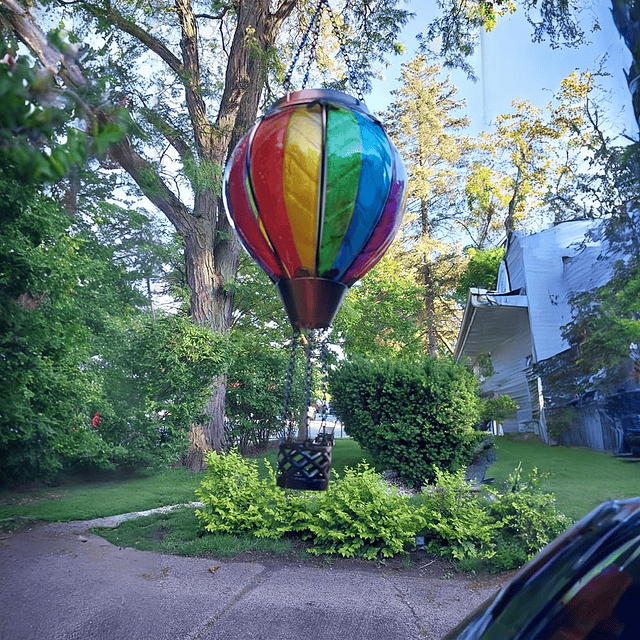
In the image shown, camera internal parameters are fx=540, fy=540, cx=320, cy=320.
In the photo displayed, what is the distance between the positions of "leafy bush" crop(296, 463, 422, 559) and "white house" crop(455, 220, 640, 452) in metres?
1.69

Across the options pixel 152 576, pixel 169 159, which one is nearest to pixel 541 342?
pixel 152 576

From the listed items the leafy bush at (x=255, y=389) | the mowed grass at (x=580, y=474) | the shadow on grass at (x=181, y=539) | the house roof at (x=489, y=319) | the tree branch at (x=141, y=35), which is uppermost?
the tree branch at (x=141, y=35)

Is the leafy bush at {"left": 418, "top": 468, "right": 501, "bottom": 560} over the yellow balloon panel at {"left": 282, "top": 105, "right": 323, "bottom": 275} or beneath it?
beneath

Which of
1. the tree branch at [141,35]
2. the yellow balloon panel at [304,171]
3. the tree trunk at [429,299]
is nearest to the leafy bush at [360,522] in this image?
the yellow balloon panel at [304,171]

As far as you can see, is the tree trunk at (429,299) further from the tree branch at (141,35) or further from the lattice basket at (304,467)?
the lattice basket at (304,467)

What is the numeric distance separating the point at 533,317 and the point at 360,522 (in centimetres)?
274

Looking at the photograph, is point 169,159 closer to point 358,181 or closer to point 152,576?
point 152,576

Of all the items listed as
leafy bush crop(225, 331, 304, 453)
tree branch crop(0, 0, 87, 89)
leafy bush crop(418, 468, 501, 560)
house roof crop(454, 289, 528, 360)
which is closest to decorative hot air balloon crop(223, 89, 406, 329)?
tree branch crop(0, 0, 87, 89)

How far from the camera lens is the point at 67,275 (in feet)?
21.6

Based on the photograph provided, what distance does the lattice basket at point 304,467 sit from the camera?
2.72m

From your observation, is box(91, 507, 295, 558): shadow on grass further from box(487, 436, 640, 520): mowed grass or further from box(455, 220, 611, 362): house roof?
box(455, 220, 611, 362): house roof

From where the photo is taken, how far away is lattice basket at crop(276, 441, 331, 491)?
272 cm

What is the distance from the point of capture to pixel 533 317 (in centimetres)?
565

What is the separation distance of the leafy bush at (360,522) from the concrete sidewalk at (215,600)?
0.96 feet
